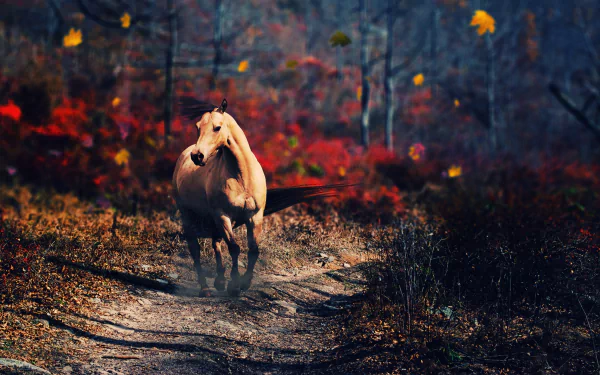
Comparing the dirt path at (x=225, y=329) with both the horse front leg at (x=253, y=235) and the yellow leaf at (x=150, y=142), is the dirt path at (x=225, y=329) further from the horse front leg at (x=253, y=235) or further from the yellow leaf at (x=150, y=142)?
the yellow leaf at (x=150, y=142)

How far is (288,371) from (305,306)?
1581 mm

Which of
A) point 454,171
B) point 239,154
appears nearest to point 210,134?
point 239,154

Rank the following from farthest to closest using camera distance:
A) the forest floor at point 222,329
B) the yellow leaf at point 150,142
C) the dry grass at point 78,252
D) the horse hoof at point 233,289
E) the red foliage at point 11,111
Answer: the yellow leaf at point 150,142 → the red foliage at point 11,111 → the horse hoof at point 233,289 → the dry grass at point 78,252 → the forest floor at point 222,329

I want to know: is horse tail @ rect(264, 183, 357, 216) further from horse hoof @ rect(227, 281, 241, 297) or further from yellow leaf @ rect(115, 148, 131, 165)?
yellow leaf @ rect(115, 148, 131, 165)

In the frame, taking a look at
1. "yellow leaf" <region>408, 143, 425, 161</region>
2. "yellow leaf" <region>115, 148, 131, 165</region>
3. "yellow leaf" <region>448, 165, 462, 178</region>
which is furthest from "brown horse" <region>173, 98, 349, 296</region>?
"yellow leaf" <region>408, 143, 425, 161</region>

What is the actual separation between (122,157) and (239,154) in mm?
7352

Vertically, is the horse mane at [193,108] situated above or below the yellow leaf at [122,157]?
above

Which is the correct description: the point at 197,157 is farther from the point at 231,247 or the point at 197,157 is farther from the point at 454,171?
the point at 454,171

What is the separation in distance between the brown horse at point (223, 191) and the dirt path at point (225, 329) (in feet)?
1.30

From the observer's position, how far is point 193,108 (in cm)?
510

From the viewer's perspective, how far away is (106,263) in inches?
263

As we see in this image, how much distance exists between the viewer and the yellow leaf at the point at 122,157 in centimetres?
1177

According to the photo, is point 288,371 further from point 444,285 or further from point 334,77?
point 334,77

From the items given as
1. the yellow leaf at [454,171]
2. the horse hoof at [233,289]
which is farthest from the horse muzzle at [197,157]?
the yellow leaf at [454,171]
